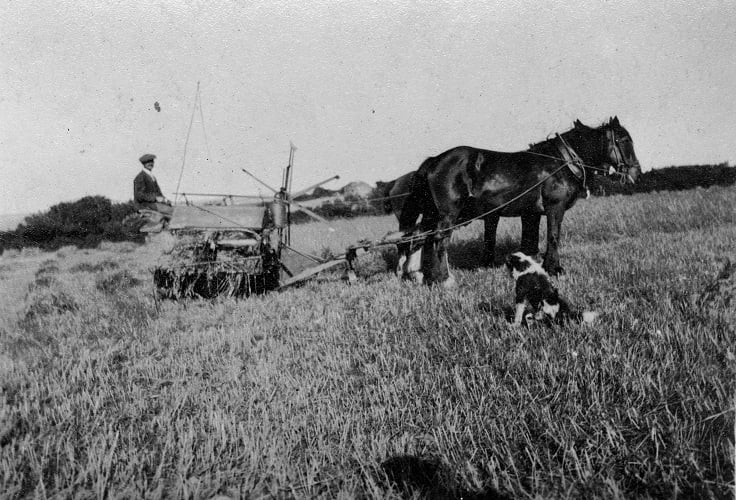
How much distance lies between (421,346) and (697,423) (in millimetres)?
1735

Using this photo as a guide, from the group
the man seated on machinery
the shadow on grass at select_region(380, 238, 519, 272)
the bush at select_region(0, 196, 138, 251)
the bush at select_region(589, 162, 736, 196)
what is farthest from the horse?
the bush at select_region(589, 162, 736, 196)

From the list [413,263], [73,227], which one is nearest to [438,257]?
[413,263]

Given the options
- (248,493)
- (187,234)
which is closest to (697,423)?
(248,493)

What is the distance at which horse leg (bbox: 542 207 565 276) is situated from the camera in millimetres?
5664

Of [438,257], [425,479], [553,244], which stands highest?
[553,244]

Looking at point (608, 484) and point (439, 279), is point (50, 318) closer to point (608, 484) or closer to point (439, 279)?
point (439, 279)

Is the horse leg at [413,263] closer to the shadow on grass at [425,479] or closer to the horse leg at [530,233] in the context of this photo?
the horse leg at [530,233]

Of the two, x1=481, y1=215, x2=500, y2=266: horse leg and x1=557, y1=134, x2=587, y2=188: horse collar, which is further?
x1=481, y1=215, x2=500, y2=266: horse leg

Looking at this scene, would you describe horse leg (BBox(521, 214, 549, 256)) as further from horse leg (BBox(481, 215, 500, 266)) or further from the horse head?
the horse head

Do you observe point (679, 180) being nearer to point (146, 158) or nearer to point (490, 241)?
point (490, 241)

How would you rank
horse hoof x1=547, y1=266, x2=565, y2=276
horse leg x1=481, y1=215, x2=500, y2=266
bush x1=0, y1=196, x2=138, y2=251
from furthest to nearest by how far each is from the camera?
bush x1=0, y1=196, x2=138, y2=251 < horse leg x1=481, y1=215, x2=500, y2=266 < horse hoof x1=547, y1=266, x2=565, y2=276

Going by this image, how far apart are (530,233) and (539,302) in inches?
135

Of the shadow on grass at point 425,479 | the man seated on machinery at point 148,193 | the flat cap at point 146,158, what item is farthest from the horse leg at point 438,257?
the flat cap at point 146,158

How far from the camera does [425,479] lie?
1716 mm
